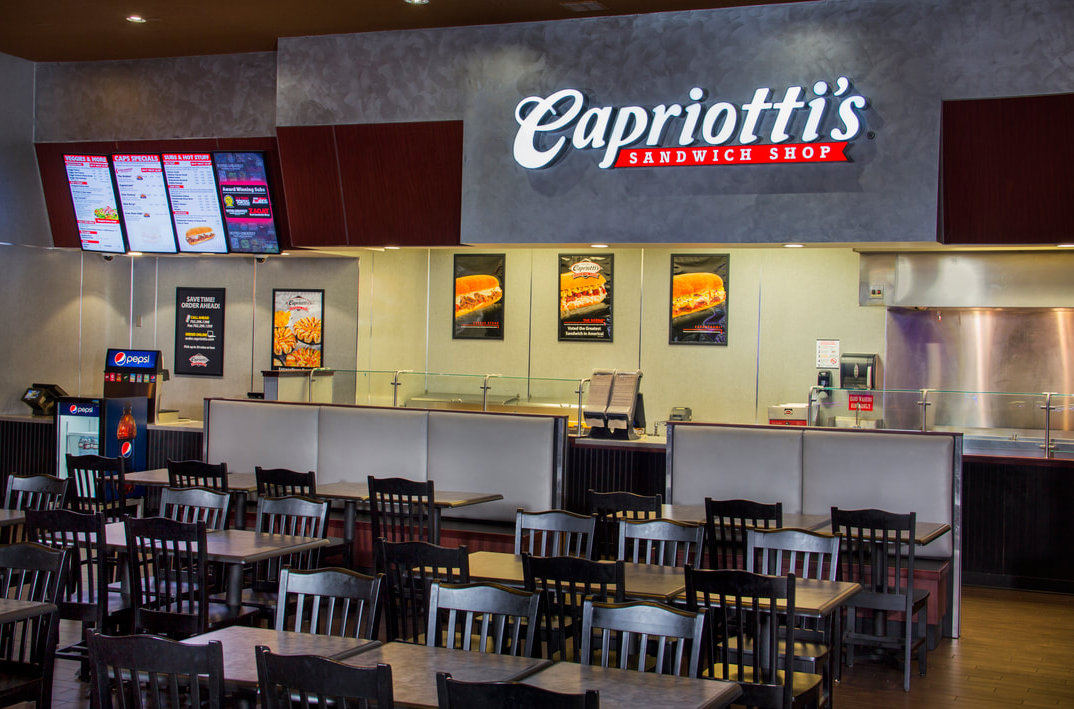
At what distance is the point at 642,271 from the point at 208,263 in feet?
15.0

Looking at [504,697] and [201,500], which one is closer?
[504,697]

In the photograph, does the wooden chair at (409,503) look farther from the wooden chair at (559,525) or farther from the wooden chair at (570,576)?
the wooden chair at (570,576)

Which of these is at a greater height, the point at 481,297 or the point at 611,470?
the point at 481,297

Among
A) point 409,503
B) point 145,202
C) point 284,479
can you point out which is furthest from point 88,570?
point 145,202

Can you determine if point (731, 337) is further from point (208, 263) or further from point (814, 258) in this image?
point (208, 263)

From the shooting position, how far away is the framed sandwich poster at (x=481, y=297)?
11.1 meters

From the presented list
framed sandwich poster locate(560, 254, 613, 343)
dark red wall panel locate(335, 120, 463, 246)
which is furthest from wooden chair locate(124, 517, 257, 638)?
framed sandwich poster locate(560, 254, 613, 343)

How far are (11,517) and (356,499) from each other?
6.50 ft

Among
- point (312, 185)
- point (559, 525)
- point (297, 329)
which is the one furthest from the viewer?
point (297, 329)

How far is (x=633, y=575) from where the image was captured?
16.3 feet

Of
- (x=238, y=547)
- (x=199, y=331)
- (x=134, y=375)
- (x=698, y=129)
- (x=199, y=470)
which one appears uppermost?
(x=698, y=129)

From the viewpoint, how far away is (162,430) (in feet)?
32.2

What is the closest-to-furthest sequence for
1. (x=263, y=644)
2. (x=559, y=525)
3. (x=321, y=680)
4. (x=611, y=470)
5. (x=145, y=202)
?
(x=321, y=680) → (x=263, y=644) → (x=559, y=525) → (x=611, y=470) → (x=145, y=202)

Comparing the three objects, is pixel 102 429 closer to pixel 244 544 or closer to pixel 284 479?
pixel 284 479
